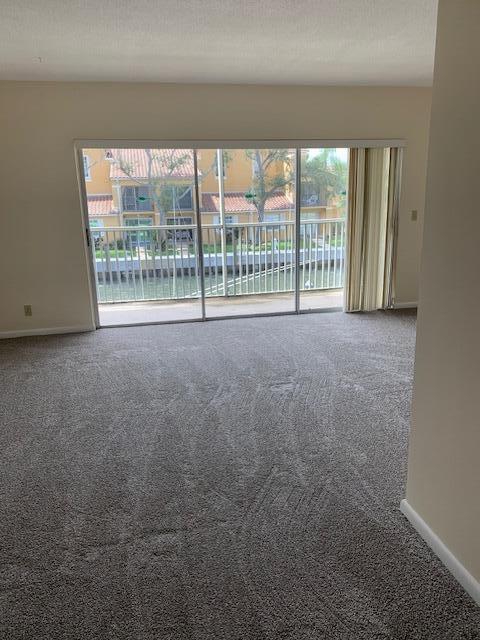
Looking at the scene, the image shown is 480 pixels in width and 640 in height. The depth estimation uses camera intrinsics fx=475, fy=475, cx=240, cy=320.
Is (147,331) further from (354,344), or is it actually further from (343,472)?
(343,472)

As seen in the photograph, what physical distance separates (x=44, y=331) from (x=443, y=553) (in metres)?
4.22

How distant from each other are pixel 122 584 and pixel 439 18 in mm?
2326

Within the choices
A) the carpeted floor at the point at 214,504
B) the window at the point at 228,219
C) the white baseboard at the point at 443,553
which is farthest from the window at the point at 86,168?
the white baseboard at the point at 443,553

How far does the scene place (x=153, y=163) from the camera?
5012mm

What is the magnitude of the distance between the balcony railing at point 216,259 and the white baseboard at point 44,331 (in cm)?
70

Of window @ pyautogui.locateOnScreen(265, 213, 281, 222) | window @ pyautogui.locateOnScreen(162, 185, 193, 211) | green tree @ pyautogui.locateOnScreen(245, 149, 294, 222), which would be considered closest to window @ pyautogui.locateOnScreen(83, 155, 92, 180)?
window @ pyautogui.locateOnScreen(162, 185, 193, 211)

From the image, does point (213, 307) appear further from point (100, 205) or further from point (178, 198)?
point (100, 205)

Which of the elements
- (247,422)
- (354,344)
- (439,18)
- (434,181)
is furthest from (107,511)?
(354,344)

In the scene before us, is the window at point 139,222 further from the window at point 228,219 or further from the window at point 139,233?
the window at point 228,219

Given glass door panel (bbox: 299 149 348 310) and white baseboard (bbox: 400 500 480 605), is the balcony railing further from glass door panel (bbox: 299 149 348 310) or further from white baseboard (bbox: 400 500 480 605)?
white baseboard (bbox: 400 500 480 605)

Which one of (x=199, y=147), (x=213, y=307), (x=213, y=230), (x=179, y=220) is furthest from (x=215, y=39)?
(x=213, y=307)

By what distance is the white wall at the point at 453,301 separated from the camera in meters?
1.54

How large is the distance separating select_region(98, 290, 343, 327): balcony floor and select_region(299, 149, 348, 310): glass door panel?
16 mm

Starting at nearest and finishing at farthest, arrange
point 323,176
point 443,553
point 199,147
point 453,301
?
point 453,301, point 443,553, point 199,147, point 323,176
